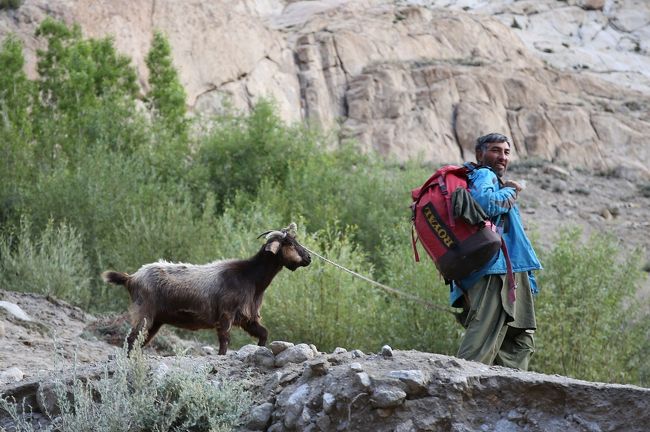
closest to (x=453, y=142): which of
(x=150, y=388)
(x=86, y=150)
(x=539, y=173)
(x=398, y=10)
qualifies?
(x=539, y=173)

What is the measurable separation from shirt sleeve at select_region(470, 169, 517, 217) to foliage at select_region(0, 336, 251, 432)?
6.52 feet

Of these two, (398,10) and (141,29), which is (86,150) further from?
(398,10)

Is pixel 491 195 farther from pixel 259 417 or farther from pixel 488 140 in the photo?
pixel 259 417

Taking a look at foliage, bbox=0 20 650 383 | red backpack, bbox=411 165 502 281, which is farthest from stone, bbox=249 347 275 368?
foliage, bbox=0 20 650 383

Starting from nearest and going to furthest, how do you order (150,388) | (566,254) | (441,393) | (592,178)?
(441,393) < (150,388) < (566,254) < (592,178)

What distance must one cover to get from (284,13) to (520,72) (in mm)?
11833

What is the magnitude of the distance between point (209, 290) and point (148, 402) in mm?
2874

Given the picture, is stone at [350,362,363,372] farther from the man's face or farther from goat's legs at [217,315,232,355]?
goat's legs at [217,315,232,355]

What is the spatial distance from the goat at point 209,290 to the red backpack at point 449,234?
2329 mm

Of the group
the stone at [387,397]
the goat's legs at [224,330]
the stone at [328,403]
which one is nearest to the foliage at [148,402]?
the stone at [328,403]

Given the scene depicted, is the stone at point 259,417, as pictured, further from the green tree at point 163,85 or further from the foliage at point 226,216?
the green tree at point 163,85

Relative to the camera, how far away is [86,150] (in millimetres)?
27391

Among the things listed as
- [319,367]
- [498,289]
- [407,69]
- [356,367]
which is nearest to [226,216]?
[498,289]

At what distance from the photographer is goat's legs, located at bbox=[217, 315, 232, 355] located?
8680 mm
